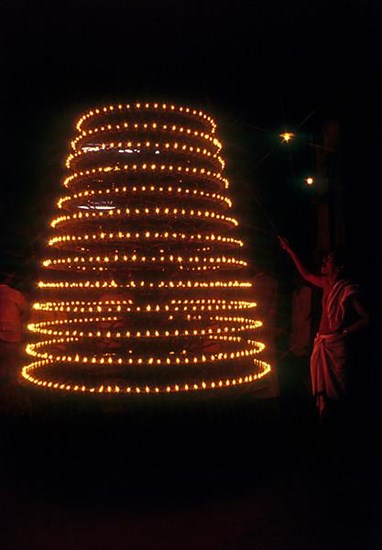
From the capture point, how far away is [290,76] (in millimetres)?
5453

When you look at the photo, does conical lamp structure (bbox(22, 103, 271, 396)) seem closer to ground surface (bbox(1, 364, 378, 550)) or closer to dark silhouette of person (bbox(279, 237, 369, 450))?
ground surface (bbox(1, 364, 378, 550))

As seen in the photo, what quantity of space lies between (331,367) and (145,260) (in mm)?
2426

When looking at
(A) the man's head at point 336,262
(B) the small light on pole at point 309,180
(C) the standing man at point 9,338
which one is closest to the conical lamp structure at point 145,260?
(A) the man's head at point 336,262

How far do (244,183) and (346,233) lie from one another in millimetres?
2687

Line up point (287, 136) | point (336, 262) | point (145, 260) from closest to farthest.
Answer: point (145, 260), point (336, 262), point (287, 136)

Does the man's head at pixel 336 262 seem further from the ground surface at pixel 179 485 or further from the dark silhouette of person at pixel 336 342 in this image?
the ground surface at pixel 179 485

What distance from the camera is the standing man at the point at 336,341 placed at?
4.57m

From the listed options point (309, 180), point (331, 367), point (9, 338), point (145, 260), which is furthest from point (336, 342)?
point (309, 180)

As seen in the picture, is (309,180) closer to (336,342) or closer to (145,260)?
(336,342)

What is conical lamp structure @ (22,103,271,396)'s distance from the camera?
354cm

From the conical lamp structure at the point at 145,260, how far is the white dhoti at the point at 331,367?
91 cm

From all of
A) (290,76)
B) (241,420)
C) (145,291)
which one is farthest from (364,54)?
(241,420)

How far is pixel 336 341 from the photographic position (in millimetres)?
4625

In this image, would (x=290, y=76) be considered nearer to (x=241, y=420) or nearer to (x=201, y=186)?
(x=201, y=186)
